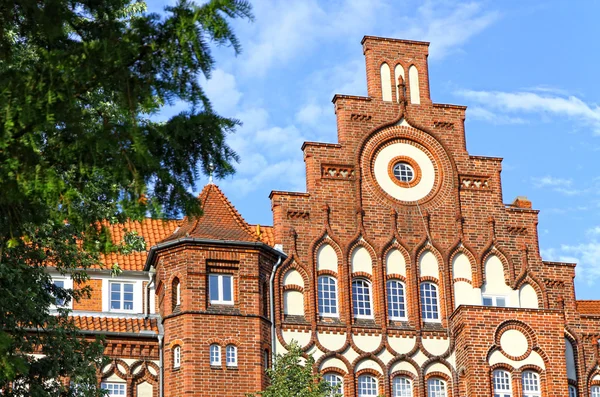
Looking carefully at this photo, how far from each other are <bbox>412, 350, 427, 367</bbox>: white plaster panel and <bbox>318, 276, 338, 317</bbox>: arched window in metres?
2.47

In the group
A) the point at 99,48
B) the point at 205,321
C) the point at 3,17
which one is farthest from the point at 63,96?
the point at 205,321

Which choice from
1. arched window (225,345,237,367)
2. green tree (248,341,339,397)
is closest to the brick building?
arched window (225,345,237,367)

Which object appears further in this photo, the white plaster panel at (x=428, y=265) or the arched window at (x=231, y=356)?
the white plaster panel at (x=428, y=265)

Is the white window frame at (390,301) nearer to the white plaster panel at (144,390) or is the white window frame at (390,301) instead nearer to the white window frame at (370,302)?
the white window frame at (370,302)

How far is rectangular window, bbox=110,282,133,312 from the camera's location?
3616cm

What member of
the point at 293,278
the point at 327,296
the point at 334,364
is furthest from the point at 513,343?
the point at 293,278

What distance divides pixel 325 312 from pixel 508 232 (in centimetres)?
614

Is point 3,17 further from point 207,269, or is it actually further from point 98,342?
point 207,269

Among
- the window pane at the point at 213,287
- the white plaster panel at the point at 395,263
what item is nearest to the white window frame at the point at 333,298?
the white plaster panel at the point at 395,263

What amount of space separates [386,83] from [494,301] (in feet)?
23.9

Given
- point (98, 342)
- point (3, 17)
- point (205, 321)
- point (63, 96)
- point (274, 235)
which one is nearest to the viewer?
point (63, 96)

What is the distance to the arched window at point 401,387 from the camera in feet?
115

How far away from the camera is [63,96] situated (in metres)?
15.9

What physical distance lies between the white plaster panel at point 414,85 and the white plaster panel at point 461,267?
4967mm
